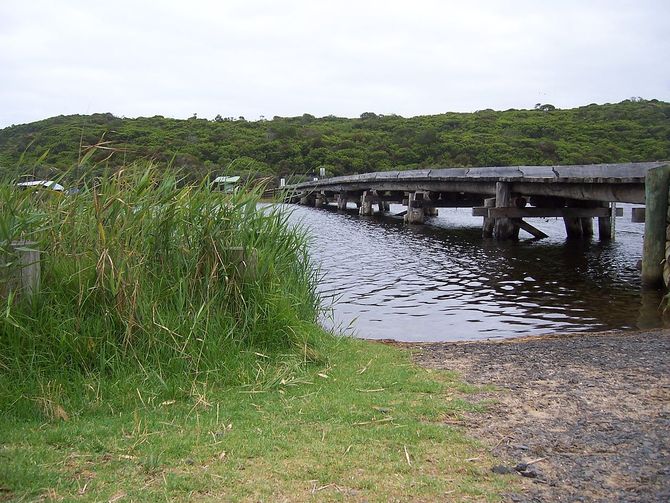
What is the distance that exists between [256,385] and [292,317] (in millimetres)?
1255

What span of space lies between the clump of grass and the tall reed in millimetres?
11

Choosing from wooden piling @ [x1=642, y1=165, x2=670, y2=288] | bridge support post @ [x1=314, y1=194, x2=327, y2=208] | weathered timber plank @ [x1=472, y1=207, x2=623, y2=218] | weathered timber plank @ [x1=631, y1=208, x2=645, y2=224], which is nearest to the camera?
wooden piling @ [x1=642, y1=165, x2=670, y2=288]

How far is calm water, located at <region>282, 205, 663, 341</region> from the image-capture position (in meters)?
Answer: 10.7

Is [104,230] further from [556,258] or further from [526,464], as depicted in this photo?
[556,258]

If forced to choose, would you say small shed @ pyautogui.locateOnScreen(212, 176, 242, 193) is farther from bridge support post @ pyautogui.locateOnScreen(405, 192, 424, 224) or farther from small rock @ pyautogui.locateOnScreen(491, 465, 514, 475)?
bridge support post @ pyautogui.locateOnScreen(405, 192, 424, 224)

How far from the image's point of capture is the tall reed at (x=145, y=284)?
5.34 metres

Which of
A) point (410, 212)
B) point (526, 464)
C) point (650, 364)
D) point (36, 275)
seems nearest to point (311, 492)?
point (526, 464)

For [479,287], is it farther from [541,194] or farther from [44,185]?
[44,185]

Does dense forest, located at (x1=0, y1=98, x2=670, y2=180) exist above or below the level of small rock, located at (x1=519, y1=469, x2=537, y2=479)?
above

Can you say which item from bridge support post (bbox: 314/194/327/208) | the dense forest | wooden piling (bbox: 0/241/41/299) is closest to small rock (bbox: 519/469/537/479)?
wooden piling (bbox: 0/241/41/299)

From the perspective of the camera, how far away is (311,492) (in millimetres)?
3570

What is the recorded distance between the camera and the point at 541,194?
20.9m

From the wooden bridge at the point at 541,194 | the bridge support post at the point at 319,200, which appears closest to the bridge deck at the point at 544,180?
the wooden bridge at the point at 541,194

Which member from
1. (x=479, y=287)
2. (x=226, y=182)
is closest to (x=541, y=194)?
(x=479, y=287)
